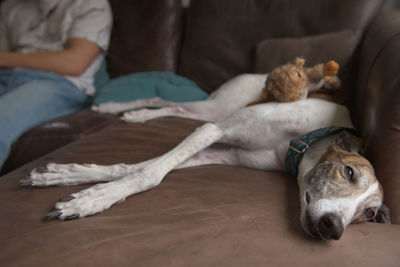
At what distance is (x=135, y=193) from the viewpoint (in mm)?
1217

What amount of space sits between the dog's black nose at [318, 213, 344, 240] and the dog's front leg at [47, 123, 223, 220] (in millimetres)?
660

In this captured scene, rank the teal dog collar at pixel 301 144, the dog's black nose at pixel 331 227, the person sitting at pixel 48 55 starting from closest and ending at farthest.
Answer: the dog's black nose at pixel 331 227 < the teal dog collar at pixel 301 144 < the person sitting at pixel 48 55

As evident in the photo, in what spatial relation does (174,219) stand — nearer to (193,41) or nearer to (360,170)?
(360,170)

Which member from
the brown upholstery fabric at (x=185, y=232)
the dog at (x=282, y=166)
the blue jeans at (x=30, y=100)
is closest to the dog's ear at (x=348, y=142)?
the dog at (x=282, y=166)

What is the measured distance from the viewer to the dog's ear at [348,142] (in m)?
1.45

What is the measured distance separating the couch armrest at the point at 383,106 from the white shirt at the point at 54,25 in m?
2.12

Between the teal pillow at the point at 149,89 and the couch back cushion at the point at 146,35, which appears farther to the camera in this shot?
the couch back cushion at the point at 146,35

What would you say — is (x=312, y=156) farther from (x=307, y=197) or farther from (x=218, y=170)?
(x=218, y=170)

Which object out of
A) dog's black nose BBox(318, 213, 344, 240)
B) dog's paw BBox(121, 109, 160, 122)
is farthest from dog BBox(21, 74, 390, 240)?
dog's paw BBox(121, 109, 160, 122)

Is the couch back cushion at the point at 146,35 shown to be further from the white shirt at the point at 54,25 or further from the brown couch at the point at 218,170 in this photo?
the white shirt at the point at 54,25

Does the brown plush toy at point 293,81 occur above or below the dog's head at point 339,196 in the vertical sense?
above

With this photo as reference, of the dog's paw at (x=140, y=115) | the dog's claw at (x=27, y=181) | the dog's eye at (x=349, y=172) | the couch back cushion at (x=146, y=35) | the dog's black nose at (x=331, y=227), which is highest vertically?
the couch back cushion at (x=146, y=35)

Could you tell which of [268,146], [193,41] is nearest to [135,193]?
[268,146]

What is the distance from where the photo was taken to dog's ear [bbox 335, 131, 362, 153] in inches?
57.0
